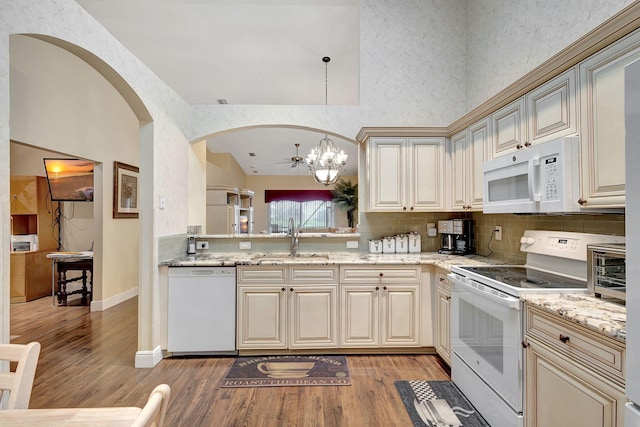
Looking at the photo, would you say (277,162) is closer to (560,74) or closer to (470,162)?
(470,162)

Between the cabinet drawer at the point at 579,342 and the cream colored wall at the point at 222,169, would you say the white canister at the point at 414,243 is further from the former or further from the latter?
the cream colored wall at the point at 222,169

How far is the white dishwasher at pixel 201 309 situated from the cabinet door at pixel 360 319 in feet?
3.25

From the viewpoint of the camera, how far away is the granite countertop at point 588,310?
3.94ft

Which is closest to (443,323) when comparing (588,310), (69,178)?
(588,310)

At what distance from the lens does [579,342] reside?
1.33 m

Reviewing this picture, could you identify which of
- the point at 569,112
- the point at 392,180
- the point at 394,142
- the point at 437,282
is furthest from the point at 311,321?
the point at 569,112

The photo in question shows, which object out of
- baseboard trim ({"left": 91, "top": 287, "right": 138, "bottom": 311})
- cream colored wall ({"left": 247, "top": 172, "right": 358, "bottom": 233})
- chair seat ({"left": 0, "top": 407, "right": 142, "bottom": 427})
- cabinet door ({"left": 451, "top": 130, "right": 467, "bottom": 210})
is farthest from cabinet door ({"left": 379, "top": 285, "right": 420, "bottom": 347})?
cream colored wall ({"left": 247, "top": 172, "right": 358, "bottom": 233})

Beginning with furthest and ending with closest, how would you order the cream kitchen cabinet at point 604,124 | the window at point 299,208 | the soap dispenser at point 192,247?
the window at point 299,208 < the soap dispenser at point 192,247 < the cream kitchen cabinet at point 604,124

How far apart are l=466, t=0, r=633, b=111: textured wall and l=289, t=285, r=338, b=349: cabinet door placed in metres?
2.40

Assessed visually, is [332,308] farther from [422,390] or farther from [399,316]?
[422,390]

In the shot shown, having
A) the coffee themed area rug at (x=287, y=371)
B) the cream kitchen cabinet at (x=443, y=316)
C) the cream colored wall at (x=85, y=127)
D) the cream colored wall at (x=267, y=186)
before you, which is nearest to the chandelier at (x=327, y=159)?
the cream kitchen cabinet at (x=443, y=316)

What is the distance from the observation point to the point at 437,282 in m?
2.85

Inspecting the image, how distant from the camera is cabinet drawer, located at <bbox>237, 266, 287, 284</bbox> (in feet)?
9.55

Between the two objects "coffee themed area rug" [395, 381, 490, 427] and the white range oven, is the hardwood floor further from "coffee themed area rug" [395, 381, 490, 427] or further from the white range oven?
the white range oven
